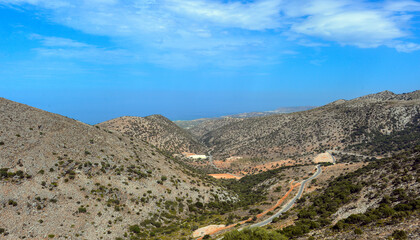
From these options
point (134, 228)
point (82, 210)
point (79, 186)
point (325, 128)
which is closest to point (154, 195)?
point (134, 228)

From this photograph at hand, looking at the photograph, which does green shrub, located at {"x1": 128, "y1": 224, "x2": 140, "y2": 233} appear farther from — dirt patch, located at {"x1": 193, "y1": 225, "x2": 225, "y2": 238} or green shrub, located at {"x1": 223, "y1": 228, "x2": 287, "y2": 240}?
green shrub, located at {"x1": 223, "y1": 228, "x2": 287, "y2": 240}

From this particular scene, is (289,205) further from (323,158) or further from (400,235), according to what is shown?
(323,158)

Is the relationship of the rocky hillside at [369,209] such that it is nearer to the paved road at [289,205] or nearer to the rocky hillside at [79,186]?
the paved road at [289,205]

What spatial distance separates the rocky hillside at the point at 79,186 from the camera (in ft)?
92.7

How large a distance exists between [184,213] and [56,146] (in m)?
25.7

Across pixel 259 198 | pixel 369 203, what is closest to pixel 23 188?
pixel 259 198

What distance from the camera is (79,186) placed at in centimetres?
3453

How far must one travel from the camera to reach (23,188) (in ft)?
98.3

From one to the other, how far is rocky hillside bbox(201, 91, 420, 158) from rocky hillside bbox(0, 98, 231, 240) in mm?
62985

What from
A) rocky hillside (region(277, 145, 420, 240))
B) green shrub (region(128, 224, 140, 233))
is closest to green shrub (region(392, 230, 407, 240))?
rocky hillside (region(277, 145, 420, 240))

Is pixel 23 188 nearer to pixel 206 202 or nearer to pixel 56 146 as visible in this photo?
pixel 56 146

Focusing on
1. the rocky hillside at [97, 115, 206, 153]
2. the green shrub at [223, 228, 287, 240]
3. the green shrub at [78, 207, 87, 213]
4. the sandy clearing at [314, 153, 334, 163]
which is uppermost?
the rocky hillside at [97, 115, 206, 153]

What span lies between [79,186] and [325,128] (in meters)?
104

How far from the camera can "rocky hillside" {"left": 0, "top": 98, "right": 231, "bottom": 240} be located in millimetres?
28266
